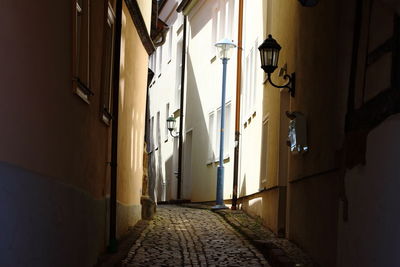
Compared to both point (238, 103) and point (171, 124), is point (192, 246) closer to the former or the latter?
point (238, 103)

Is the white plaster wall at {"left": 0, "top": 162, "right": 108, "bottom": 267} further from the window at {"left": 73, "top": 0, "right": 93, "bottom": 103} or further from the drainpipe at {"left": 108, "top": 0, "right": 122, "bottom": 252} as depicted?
the drainpipe at {"left": 108, "top": 0, "right": 122, "bottom": 252}

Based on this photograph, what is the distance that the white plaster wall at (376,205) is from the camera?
4.90 meters

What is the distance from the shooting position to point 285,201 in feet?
36.2

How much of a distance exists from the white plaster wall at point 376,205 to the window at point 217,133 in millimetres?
11993

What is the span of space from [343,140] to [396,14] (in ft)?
6.46

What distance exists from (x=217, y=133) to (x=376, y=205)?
1394cm

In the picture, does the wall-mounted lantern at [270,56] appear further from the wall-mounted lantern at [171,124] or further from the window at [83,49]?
the wall-mounted lantern at [171,124]

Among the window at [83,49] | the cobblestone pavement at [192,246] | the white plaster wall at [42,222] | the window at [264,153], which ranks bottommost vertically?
the cobblestone pavement at [192,246]

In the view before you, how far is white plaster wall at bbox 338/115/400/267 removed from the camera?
490 cm

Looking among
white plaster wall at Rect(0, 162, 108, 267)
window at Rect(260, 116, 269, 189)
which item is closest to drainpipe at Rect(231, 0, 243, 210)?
window at Rect(260, 116, 269, 189)

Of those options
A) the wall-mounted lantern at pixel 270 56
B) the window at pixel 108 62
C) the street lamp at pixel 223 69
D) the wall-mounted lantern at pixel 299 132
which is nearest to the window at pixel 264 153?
the wall-mounted lantern at pixel 270 56

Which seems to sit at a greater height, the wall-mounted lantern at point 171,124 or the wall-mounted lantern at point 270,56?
the wall-mounted lantern at point 270,56

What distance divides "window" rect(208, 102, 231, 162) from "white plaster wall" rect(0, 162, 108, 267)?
10923 mm

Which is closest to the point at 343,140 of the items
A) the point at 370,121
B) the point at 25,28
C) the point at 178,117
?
the point at 370,121
